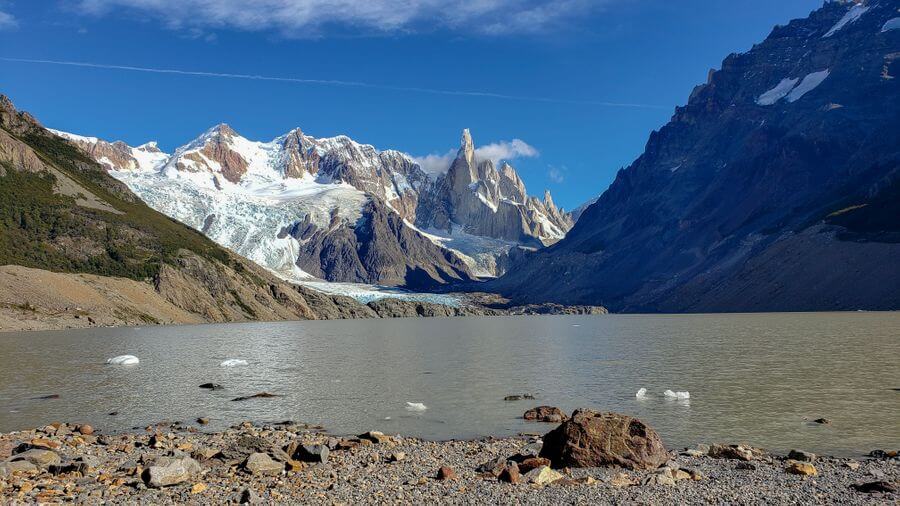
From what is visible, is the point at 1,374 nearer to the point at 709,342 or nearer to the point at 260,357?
the point at 260,357

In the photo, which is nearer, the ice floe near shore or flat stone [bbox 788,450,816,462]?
flat stone [bbox 788,450,816,462]

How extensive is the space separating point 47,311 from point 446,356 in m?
121

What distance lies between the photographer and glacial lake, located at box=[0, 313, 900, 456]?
3603 cm

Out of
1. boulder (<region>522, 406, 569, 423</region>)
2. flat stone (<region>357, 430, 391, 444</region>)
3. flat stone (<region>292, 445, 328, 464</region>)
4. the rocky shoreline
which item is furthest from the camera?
boulder (<region>522, 406, 569, 423</region>)

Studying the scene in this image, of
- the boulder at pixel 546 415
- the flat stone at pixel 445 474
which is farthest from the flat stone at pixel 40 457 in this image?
the boulder at pixel 546 415

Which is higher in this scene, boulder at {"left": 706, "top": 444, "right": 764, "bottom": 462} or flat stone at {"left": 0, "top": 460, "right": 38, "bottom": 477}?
boulder at {"left": 706, "top": 444, "right": 764, "bottom": 462}

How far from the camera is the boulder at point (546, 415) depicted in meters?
38.0

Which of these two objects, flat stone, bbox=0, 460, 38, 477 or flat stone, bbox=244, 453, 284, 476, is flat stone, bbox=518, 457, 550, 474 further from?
flat stone, bbox=0, 460, 38, 477

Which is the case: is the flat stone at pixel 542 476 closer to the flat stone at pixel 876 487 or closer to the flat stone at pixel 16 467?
the flat stone at pixel 876 487

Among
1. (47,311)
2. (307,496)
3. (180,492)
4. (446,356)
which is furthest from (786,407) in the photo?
(47,311)

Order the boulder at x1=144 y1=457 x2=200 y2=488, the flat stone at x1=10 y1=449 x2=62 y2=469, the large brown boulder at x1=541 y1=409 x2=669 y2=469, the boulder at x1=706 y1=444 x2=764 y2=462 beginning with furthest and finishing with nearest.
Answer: the boulder at x1=706 y1=444 x2=764 y2=462, the large brown boulder at x1=541 y1=409 x2=669 y2=469, the flat stone at x1=10 y1=449 x2=62 y2=469, the boulder at x1=144 y1=457 x2=200 y2=488

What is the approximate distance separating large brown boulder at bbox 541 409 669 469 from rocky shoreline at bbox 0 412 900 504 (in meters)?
0.13

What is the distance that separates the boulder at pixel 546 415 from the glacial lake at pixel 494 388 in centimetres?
128

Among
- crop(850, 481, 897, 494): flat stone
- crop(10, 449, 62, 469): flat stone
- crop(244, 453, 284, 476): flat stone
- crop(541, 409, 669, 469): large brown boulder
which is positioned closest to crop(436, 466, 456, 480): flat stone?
crop(541, 409, 669, 469): large brown boulder
